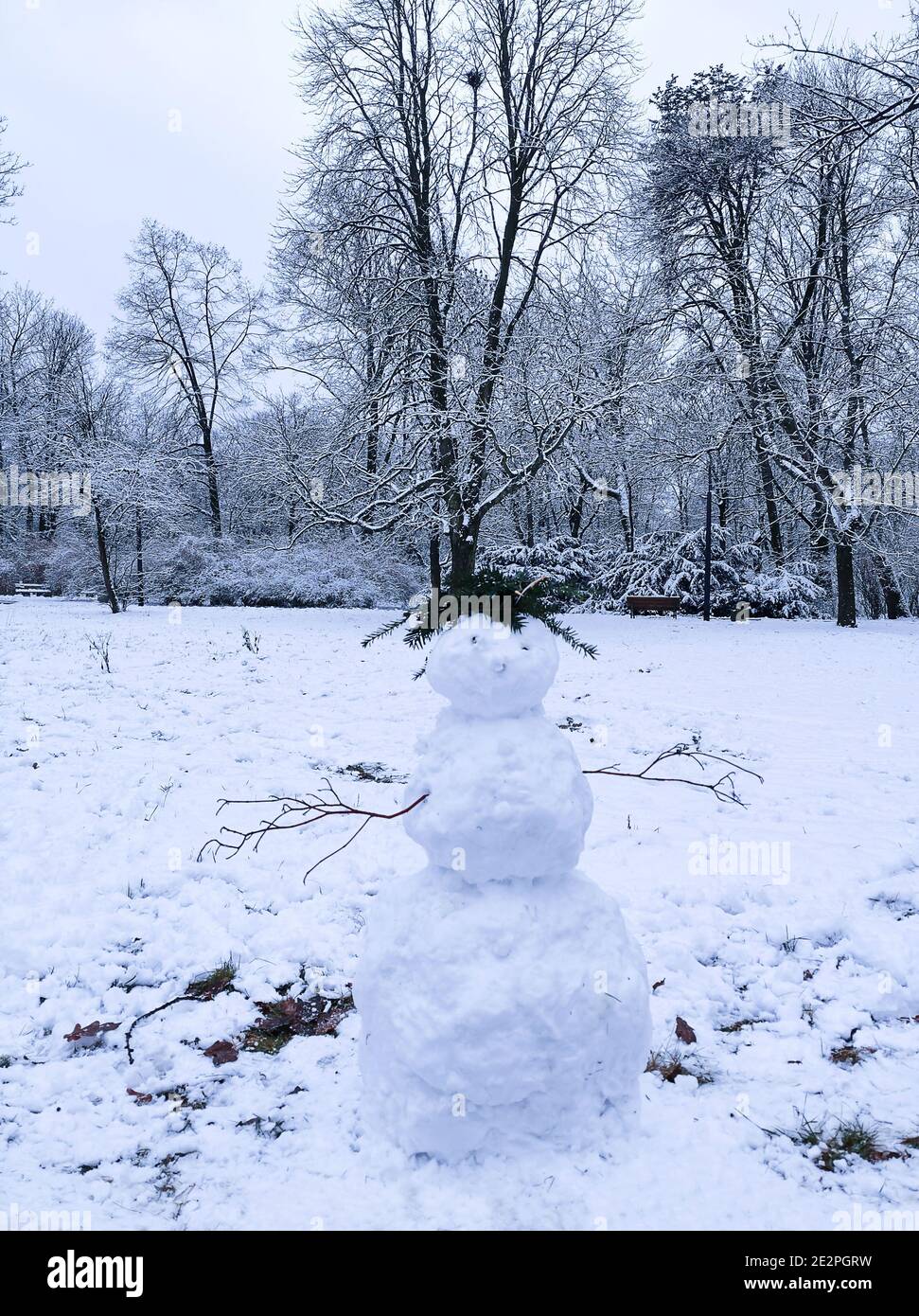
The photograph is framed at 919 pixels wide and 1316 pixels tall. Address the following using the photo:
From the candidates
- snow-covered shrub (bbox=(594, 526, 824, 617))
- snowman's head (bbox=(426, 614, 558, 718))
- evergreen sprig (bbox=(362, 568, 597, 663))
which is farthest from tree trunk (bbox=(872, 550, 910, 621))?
snowman's head (bbox=(426, 614, 558, 718))

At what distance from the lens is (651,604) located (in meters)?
18.0

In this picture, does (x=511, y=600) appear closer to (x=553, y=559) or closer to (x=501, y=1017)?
(x=501, y=1017)

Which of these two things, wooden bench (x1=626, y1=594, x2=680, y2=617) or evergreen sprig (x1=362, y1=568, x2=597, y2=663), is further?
wooden bench (x1=626, y1=594, x2=680, y2=617)

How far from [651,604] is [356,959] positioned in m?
15.8

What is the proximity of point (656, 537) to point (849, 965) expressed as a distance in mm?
17799

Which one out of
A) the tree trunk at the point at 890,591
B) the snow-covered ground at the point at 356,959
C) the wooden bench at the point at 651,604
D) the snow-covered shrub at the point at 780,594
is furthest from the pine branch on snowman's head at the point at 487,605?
the tree trunk at the point at 890,591

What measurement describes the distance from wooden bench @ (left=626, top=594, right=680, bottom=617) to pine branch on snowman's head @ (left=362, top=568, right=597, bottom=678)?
1601cm

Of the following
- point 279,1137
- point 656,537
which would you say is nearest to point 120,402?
point 656,537

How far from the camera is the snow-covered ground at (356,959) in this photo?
2.11 meters

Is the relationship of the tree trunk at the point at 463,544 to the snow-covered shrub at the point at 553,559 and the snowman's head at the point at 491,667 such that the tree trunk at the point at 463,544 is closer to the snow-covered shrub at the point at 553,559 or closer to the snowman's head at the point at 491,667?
the snow-covered shrub at the point at 553,559

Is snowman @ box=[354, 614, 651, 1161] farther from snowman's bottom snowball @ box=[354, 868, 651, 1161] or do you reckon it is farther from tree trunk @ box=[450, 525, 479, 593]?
tree trunk @ box=[450, 525, 479, 593]

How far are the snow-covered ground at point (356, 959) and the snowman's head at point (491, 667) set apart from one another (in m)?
1.39

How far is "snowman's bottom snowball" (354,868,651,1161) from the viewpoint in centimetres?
207
